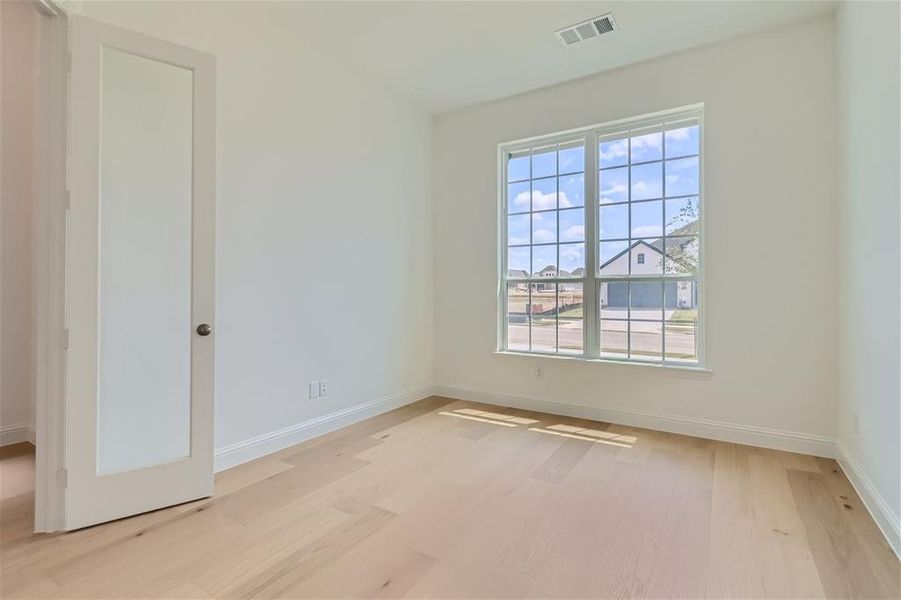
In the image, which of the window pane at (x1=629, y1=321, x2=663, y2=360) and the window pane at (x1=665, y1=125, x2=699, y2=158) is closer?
the window pane at (x1=665, y1=125, x2=699, y2=158)

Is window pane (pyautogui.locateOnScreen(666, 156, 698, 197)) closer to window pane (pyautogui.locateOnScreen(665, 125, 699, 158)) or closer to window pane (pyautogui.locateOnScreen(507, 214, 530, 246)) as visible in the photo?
window pane (pyautogui.locateOnScreen(665, 125, 699, 158))

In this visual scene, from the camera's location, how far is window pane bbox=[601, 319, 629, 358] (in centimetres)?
361

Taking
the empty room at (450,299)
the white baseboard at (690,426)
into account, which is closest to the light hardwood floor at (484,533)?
the empty room at (450,299)

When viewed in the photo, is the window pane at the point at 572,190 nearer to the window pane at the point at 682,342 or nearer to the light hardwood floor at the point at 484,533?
the window pane at the point at 682,342

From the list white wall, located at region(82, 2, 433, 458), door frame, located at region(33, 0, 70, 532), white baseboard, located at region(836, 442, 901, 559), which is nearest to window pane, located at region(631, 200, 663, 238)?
white baseboard, located at region(836, 442, 901, 559)

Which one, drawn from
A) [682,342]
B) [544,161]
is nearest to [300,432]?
[682,342]

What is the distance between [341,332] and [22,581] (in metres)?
2.20

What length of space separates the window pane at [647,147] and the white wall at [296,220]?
6.95 ft

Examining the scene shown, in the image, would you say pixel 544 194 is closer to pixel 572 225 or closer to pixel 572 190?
pixel 572 190

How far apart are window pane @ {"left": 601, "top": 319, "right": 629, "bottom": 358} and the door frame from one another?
3.64 meters

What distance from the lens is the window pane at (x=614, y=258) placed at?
3.61m

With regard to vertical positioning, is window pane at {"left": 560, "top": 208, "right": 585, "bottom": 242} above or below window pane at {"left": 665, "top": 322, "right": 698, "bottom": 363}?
above

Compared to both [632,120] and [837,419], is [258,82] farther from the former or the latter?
[837,419]

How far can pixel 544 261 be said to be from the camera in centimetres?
405
